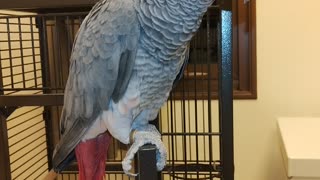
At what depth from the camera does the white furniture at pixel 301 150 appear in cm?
85

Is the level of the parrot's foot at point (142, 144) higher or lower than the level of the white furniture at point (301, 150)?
higher

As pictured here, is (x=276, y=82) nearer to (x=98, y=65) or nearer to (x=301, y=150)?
(x=301, y=150)

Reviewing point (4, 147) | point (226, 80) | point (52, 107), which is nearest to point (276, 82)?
point (226, 80)

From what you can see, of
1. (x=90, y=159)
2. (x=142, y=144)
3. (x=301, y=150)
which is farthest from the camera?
(x=301, y=150)

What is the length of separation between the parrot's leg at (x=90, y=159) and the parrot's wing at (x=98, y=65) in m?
0.03

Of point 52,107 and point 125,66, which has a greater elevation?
point 125,66

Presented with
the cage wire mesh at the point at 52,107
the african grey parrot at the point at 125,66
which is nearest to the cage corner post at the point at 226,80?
the african grey parrot at the point at 125,66

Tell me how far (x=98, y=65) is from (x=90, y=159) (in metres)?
0.19

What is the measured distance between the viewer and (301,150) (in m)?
0.89

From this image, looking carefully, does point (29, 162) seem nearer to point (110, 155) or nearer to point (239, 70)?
point (110, 155)

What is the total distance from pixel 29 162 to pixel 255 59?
2.47 ft

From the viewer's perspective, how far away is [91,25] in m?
0.69

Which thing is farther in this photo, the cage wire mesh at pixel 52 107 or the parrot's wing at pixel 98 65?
the cage wire mesh at pixel 52 107

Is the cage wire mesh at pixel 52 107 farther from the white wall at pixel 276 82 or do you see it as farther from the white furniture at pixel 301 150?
the white furniture at pixel 301 150
